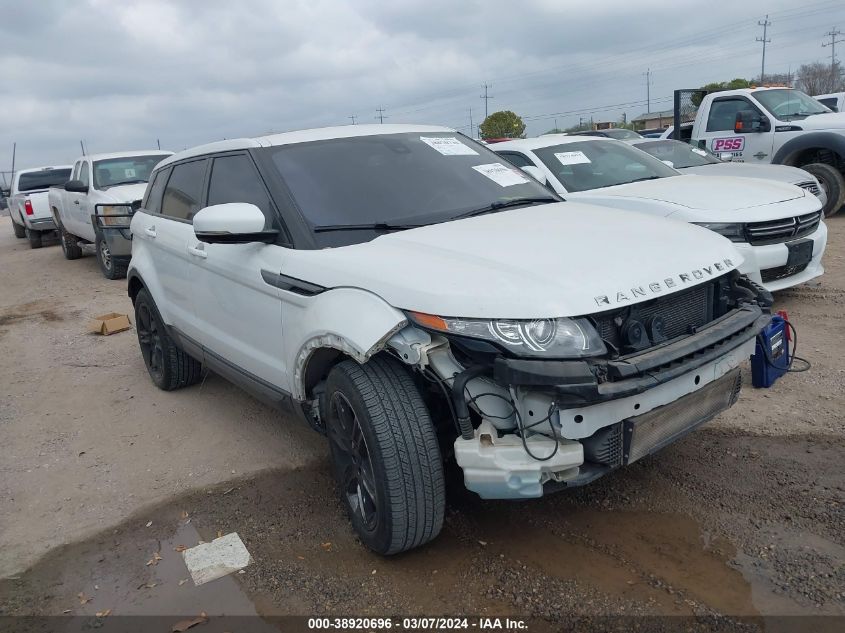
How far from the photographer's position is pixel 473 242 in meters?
3.03

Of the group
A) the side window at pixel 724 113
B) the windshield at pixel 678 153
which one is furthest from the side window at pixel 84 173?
the side window at pixel 724 113

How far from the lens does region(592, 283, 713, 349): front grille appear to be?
266 centimetres

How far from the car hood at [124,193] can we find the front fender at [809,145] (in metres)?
9.00

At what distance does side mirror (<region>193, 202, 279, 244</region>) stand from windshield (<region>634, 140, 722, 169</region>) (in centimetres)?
611

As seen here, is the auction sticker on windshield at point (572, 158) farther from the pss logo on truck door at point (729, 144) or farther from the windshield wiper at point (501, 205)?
the pss logo on truck door at point (729, 144)

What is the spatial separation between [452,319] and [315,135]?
190 cm

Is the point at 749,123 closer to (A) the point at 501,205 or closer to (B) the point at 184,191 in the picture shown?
(A) the point at 501,205

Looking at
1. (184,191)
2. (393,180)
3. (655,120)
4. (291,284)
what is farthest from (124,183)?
(655,120)

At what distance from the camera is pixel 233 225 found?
10.5ft

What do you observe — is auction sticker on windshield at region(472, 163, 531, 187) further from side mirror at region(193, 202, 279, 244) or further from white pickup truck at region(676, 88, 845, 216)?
white pickup truck at region(676, 88, 845, 216)

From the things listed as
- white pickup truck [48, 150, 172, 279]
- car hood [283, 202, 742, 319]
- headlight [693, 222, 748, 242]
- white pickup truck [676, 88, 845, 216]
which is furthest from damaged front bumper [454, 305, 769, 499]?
white pickup truck [676, 88, 845, 216]

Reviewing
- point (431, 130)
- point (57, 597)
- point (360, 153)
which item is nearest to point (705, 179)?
point (431, 130)

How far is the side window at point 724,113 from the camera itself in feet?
33.7

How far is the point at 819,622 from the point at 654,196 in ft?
13.7
